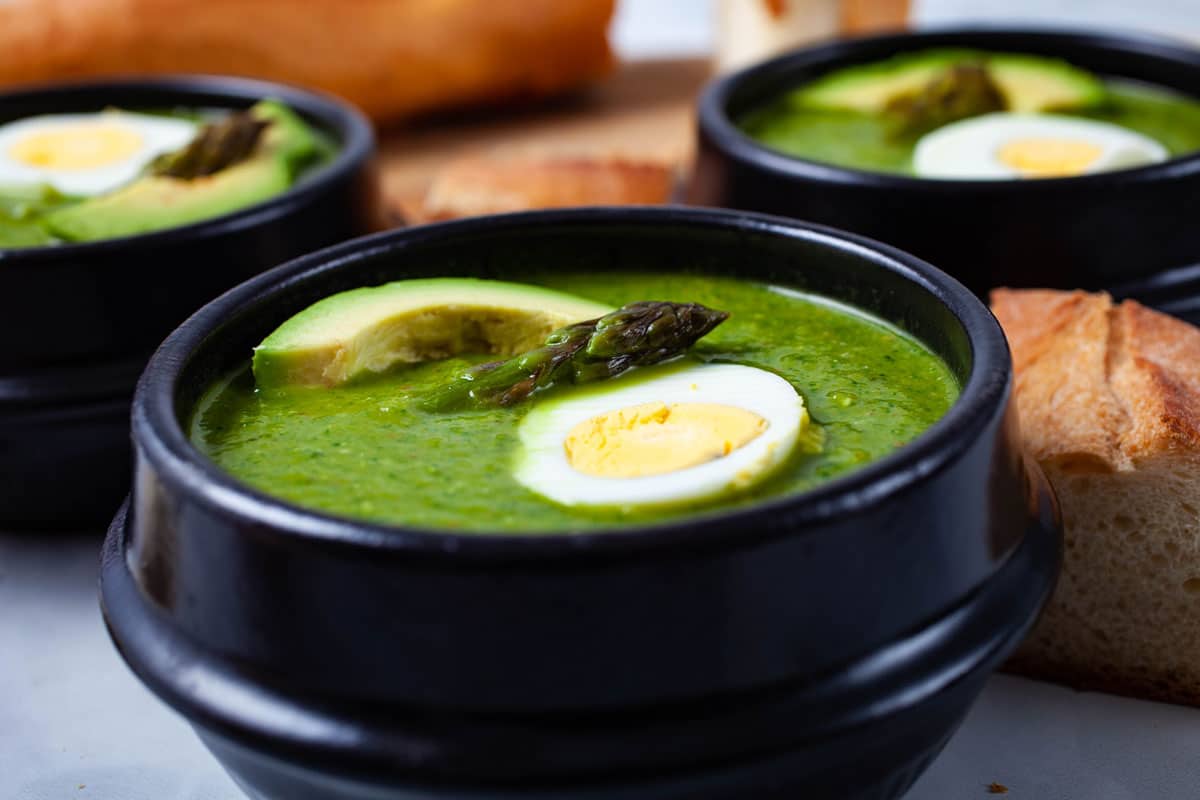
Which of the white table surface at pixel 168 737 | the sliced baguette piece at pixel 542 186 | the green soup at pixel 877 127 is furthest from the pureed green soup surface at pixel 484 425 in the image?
the sliced baguette piece at pixel 542 186

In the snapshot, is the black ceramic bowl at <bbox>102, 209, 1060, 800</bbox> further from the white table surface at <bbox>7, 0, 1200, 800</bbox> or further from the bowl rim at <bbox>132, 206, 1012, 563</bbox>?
the white table surface at <bbox>7, 0, 1200, 800</bbox>

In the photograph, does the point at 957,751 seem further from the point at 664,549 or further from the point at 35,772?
the point at 35,772

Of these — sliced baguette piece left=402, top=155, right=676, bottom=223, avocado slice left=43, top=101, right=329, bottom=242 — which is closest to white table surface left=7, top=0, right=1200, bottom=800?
avocado slice left=43, top=101, right=329, bottom=242

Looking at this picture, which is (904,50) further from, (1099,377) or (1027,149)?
(1099,377)

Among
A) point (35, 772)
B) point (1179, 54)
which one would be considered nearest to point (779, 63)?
point (1179, 54)

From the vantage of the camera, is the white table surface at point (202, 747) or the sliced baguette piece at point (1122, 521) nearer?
the white table surface at point (202, 747)

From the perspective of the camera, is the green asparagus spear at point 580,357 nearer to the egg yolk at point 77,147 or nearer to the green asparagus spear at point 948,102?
the green asparagus spear at point 948,102
